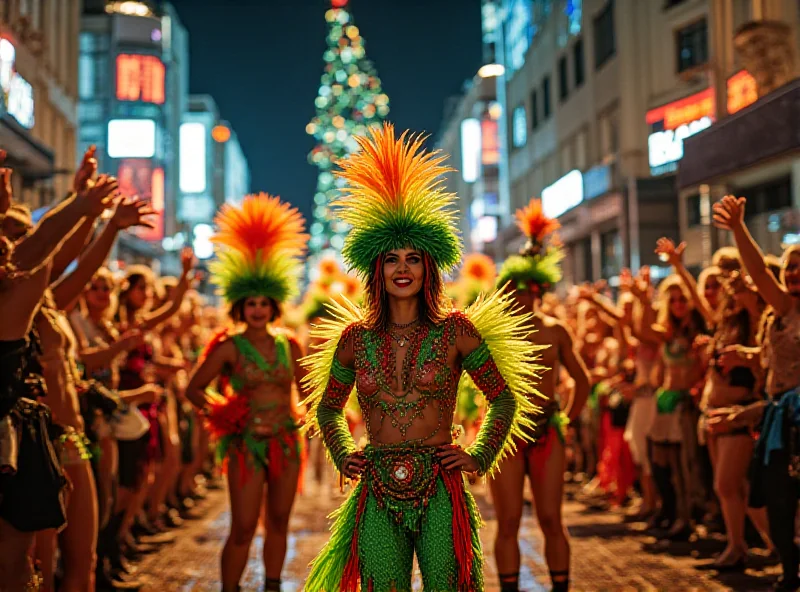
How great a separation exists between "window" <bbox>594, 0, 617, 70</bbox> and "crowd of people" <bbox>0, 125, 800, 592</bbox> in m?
22.2

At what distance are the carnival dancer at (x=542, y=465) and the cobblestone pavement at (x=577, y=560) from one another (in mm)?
866

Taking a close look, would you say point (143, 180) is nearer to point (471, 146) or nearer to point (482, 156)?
point (482, 156)

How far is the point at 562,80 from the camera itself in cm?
3912

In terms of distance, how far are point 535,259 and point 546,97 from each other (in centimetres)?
3625

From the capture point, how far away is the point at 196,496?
13625 mm

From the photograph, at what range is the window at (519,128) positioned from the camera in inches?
1848

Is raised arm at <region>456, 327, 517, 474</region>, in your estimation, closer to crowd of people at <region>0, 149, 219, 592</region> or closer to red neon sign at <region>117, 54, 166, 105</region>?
crowd of people at <region>0, 149, 219, 592</region>

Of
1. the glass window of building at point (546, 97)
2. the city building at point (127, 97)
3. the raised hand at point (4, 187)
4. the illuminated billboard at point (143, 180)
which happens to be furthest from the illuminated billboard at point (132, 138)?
the raised hand at point (4, 187)

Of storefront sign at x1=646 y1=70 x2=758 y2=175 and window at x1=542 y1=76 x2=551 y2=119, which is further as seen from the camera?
window at x1=542 y1=76 x2=551 y2=119

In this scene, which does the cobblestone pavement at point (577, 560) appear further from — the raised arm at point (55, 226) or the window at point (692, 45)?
the window at point (692, 45)

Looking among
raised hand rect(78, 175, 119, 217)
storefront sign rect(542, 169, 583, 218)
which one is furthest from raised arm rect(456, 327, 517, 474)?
storefront sign rect(542, 169, 583, 218)

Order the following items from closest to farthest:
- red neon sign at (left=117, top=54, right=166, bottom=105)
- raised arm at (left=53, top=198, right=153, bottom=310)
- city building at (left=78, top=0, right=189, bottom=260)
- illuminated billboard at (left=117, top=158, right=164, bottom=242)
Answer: raised arm at (left=53, top=198, right=153, bottom=310), illuminated billboard at (left=117, top=158, right=164, bottom=242), city building at (left=78, top=0, right=189, bottom=260), red neon sign at (left=117, top=54, right=166, bottom=105)

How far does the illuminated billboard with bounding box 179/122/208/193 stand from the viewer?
83.0 m

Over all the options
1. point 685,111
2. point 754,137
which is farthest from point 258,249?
point 685,111
